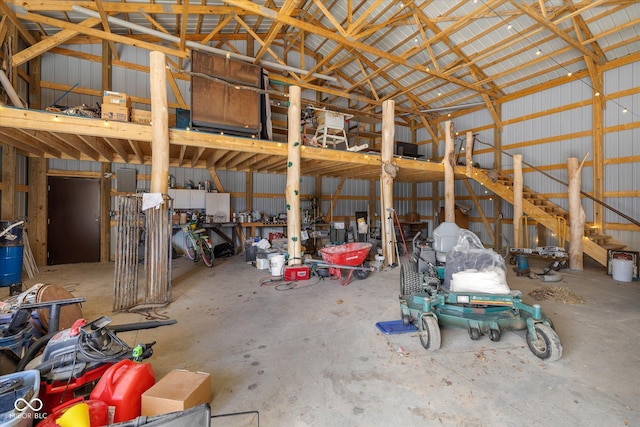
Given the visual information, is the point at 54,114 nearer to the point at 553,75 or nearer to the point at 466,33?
the point at 466,33

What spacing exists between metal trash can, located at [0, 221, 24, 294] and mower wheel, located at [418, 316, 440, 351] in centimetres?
684

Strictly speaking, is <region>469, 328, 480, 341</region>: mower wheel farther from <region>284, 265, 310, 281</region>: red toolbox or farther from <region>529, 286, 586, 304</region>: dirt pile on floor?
<region>284, 265, 310, 281</region>: red toolbox

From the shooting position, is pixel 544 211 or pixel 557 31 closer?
pixel 557 31

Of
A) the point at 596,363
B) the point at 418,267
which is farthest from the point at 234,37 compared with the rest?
the point at 596,363

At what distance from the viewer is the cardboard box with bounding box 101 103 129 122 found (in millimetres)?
4543

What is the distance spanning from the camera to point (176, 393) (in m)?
1.81

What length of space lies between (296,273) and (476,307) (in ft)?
11.1

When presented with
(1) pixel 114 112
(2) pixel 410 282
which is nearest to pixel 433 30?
(2) pixel 410 282

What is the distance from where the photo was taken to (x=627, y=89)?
23.1ft

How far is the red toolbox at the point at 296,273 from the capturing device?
554cm

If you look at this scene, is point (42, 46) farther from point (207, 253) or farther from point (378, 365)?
point (378, 365)

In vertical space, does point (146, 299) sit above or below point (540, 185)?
below

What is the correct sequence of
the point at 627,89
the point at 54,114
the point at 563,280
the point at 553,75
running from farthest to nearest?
the point at 553,75 < the point at 627,89 < the point at 563,280 < the point at 54,114

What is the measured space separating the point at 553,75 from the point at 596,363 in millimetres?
9234
